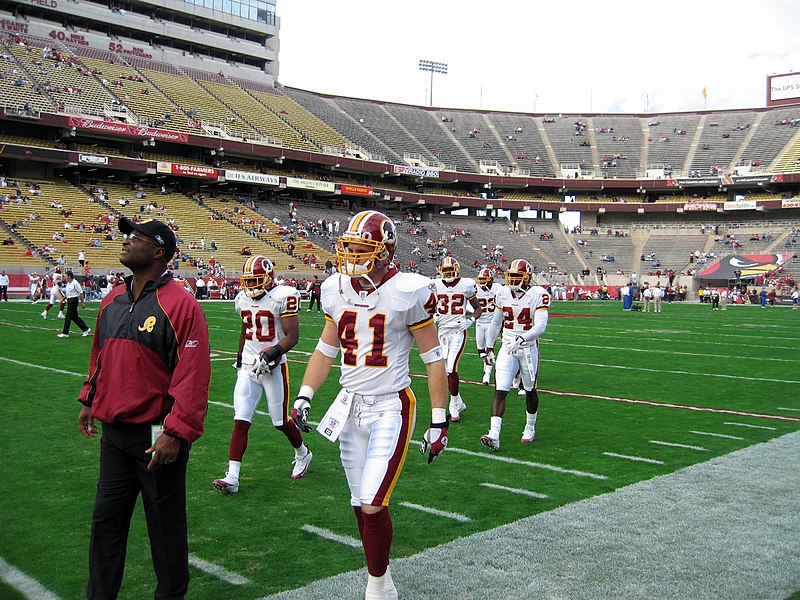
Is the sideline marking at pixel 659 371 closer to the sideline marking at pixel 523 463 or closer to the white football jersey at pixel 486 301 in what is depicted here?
the white football jersey at pixel 486 301

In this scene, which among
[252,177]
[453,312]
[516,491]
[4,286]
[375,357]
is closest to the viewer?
[375,357]

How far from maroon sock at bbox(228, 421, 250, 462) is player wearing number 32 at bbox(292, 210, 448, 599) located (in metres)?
2.09

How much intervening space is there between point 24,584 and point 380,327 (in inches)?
92.6

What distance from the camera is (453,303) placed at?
10.2 m

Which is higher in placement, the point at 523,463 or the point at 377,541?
the point at 377,541

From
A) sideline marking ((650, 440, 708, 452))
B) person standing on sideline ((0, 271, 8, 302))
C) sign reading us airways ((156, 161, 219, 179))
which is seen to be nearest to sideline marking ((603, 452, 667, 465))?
sideline marking ((650, 440, 708, 452))

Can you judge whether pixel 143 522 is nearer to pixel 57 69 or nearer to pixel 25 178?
pixel 25 178

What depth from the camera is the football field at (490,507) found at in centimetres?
420

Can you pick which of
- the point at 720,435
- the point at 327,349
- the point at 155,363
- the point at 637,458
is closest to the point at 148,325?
the point at 155,363

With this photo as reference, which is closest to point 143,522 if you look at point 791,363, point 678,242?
point 791,363

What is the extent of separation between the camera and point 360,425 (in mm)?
3996

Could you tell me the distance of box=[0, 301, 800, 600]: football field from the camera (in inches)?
165

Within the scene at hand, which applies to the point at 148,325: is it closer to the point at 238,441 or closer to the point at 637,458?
the point at 238,441

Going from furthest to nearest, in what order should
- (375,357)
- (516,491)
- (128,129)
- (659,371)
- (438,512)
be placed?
(128,129), (659,371), (516,491), (438,512), (375,357)
